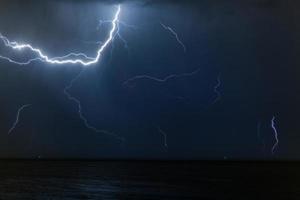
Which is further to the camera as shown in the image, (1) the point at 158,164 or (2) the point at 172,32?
(2) the point at 172,32

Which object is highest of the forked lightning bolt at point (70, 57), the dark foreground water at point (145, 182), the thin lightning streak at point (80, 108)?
the forked lightning bolt at point (70, 57)

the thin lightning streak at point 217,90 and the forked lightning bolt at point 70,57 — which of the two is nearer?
the thin lightning streak at point 217,90

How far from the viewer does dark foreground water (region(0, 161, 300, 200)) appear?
3902 mm

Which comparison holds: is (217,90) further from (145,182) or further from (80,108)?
(145,182)

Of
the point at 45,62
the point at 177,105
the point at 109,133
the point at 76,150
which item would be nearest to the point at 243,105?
the point at 177,105

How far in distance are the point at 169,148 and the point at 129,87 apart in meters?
1.27

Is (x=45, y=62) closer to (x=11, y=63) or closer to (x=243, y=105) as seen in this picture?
(x=11, y=63)

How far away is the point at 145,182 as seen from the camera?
4828mm

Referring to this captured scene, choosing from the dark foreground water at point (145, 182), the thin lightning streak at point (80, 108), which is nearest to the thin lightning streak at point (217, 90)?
the dark foreground water at point (145, 182)

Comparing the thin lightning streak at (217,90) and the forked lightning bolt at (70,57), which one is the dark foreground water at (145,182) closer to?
the thin lightning streak at (217,90)

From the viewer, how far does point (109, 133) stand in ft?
25.7

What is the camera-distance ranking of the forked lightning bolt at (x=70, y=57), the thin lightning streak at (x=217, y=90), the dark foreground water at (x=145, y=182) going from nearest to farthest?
the dark foreground water at (x=145, y=182) < the thin lightning streak at (x=217, y=90) < the forked lightning bolt at (x=70, y=57)

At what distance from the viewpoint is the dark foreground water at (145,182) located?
Result: 3902 mm

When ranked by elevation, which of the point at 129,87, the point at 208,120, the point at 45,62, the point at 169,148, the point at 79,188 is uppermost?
the point at 45,62
